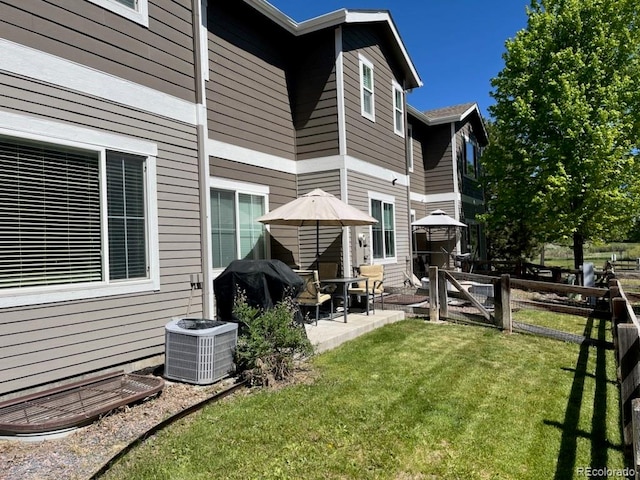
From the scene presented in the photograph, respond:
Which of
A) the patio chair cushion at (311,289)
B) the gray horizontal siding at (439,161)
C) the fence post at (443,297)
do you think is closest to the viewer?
the patio chair cushion at (311,289)

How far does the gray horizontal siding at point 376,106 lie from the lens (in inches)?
369

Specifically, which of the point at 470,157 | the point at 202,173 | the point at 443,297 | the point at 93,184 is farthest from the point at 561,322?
the point at 470,157

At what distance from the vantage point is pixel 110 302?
4961 millimetres

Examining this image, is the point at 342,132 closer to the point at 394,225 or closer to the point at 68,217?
the point at 394,225

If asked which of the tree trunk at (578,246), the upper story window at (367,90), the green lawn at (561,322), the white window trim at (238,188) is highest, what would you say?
the upper story window at (367,90)

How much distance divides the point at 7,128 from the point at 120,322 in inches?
91.7

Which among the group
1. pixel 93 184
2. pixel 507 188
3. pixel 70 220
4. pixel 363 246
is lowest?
pixel 363 246

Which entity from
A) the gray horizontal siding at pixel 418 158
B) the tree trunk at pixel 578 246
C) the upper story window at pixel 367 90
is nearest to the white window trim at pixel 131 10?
the upper story window at pixel 367 90

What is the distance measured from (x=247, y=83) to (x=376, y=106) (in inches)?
145

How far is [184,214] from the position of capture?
5.98m

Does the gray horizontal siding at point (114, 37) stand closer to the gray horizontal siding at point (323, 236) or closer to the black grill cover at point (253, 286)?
the black grill cover at point (253, 286)

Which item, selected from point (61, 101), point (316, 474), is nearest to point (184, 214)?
point (61, 101)

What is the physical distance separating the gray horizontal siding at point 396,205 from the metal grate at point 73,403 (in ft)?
18.1

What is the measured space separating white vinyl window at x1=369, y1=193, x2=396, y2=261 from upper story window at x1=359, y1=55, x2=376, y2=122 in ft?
6.42
